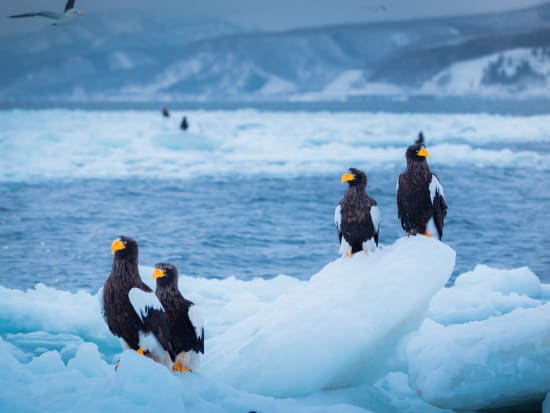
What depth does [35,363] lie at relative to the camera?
426 cm

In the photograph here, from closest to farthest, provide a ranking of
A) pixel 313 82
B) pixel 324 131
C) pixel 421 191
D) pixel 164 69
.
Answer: pixel 421 191 < pixel 324 131 < pixel 313 82 < pixel 164 69

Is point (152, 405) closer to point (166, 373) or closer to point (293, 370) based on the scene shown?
point (166, 373)

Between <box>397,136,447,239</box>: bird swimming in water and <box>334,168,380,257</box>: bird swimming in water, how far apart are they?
0.35 m

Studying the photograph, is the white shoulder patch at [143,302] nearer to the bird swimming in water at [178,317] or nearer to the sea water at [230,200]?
the bird swimming in water at [178,317]

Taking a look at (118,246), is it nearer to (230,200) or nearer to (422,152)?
(422,152)

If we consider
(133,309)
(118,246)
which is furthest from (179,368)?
(118,246)

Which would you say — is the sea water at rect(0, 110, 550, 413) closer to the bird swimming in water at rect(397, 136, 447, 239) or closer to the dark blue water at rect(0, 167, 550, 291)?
the dark blue water at rect(0, 167, 550, 291)

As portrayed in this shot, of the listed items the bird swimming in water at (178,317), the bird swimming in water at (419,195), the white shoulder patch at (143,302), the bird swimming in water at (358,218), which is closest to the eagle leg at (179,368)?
the bird swimming in water at (178,317)

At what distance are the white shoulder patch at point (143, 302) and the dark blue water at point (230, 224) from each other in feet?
13.0

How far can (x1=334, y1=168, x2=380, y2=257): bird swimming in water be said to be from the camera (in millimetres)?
5020

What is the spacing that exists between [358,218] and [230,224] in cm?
632

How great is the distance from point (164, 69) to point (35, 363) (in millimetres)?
111194

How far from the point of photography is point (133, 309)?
3969mm

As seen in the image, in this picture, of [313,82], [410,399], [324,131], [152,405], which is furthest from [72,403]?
[313,82]
